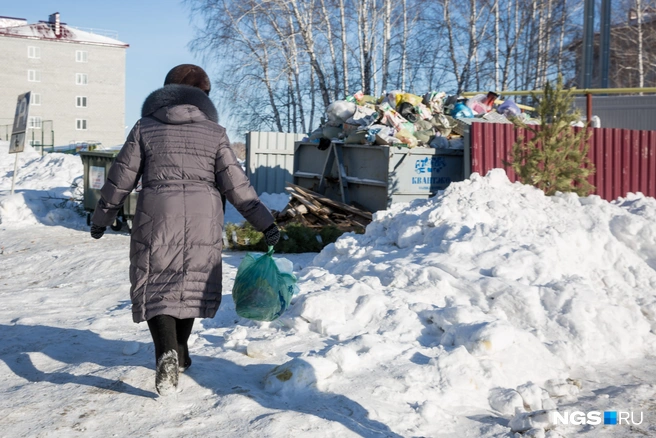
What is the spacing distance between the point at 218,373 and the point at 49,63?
5827cm

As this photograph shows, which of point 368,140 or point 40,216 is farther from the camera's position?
point 40,216

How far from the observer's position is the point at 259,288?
477 centimetres

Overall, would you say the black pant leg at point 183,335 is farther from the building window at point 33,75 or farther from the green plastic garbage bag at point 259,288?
the building window at point 33,75

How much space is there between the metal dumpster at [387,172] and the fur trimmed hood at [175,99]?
683cm

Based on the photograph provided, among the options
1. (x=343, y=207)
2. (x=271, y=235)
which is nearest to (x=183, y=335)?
(x=271, y=235)

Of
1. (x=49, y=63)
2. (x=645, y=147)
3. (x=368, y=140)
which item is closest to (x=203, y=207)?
(x=368, y=140)

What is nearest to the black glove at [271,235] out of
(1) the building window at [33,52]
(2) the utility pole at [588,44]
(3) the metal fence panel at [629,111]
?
(2) the utility pole at [588,44]

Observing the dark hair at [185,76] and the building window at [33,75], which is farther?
the building window at [33,75]

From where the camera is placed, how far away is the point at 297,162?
43.3ft

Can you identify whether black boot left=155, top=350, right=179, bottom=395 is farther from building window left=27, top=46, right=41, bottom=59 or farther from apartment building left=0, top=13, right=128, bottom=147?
building window left=27, top=46, right=41, bottom=59

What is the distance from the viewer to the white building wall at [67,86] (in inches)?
2183

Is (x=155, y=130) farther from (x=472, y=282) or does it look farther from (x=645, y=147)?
(x=645, y=147)

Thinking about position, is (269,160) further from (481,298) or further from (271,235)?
(271,235)

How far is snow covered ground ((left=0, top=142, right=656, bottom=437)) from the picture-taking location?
3766 mm
